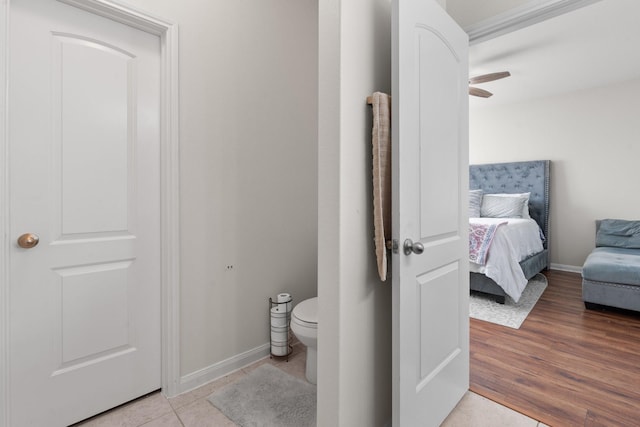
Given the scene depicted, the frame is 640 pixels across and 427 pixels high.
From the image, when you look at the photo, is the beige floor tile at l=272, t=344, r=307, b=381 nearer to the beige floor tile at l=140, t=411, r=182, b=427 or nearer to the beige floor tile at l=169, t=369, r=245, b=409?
the beige floor tile at l=169, t=369, r=245, b=409

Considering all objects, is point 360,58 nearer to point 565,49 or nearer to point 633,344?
point 633,344

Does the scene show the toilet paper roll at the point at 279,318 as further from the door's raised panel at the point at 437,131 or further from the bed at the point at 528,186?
the bed at the point at 528,186

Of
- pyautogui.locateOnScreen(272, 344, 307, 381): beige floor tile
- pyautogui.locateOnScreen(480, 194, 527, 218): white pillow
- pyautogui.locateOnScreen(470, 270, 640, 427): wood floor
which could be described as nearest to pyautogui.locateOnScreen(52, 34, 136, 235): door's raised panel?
pyautogui.locateOnScreen(272, 344, 307, 381): beige floor tile

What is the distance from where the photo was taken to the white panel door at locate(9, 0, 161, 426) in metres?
1.36

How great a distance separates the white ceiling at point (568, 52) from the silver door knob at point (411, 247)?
8.33 feet

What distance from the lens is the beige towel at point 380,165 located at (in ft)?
3.95

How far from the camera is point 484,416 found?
62.4 inches

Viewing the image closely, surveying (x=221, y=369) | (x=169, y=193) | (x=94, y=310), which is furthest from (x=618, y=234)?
(x=94, y=310)

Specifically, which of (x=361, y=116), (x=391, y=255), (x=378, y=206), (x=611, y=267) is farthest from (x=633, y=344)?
(x=361, y=116)

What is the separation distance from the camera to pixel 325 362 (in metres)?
1.21

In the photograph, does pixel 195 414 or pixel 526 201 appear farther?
pixel 526 201

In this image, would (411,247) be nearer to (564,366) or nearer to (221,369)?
(221,369)

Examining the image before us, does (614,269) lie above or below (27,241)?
below

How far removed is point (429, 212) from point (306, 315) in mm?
932
